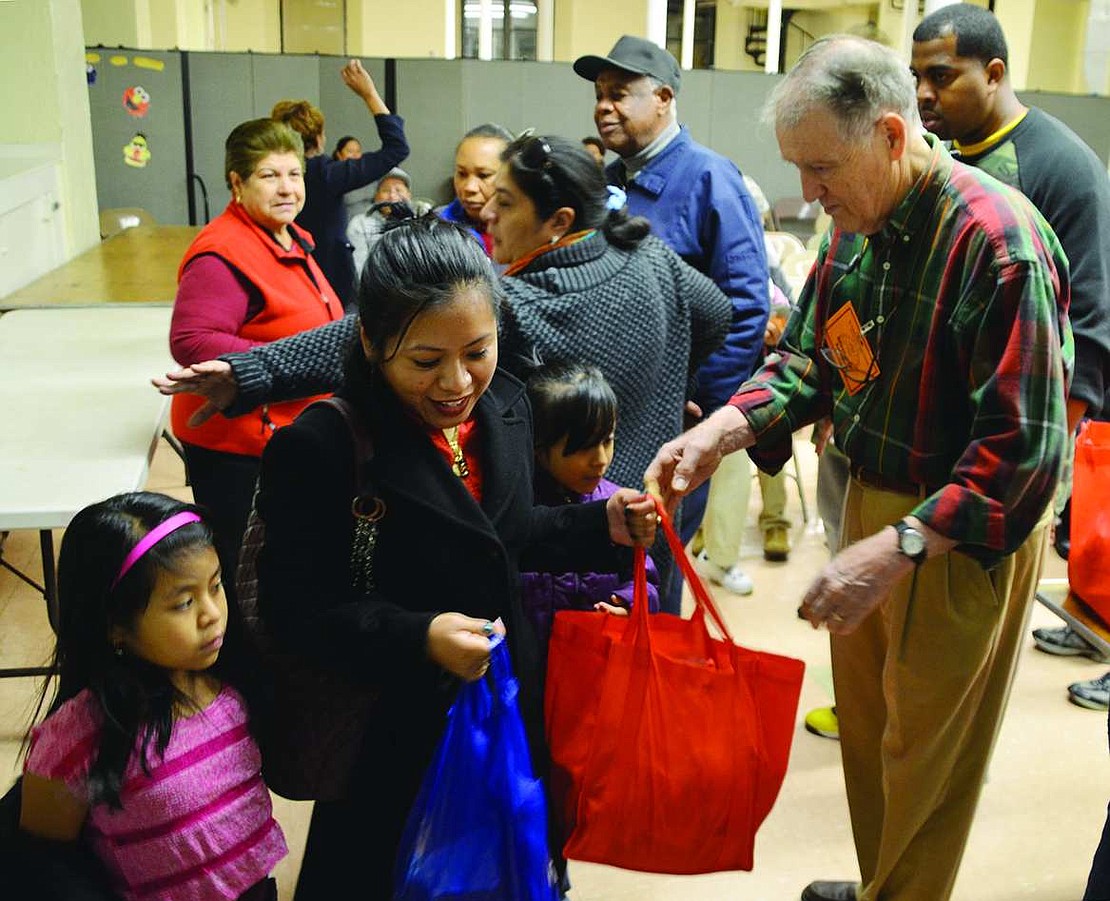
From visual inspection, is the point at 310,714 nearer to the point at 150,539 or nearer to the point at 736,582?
the point at 150,539

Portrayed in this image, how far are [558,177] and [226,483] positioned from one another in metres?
1.23

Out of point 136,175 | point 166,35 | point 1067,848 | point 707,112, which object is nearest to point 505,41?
point 166,35

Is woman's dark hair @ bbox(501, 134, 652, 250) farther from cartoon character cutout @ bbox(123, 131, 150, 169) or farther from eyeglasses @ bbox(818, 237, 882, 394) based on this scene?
cartoon character cutout @ bbox(123, 131, 150, 169)

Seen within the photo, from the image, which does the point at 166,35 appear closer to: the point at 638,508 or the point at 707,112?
the point at 707,112

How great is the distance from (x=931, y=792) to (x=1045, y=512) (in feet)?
1.83

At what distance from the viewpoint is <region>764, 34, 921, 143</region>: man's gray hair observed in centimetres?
171

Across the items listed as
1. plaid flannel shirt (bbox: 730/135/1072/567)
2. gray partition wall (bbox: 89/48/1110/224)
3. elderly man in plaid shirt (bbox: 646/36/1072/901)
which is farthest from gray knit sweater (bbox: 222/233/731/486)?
gray partition wall (bbox: 89/48/1110/224)

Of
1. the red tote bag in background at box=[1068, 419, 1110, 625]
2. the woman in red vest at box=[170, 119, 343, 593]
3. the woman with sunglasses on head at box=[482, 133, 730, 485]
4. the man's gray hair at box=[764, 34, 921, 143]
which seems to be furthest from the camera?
the woman in red vest at box=[170, 119, 343, 593]

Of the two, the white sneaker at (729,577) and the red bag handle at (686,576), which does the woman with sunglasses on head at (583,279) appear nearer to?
the red bag handle at (686,576)

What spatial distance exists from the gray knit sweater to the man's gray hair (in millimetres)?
560

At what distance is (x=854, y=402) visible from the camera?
198 cm

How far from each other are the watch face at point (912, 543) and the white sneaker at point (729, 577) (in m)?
2.64

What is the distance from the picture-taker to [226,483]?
2881mm

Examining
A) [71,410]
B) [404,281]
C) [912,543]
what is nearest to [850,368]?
[912,543]
